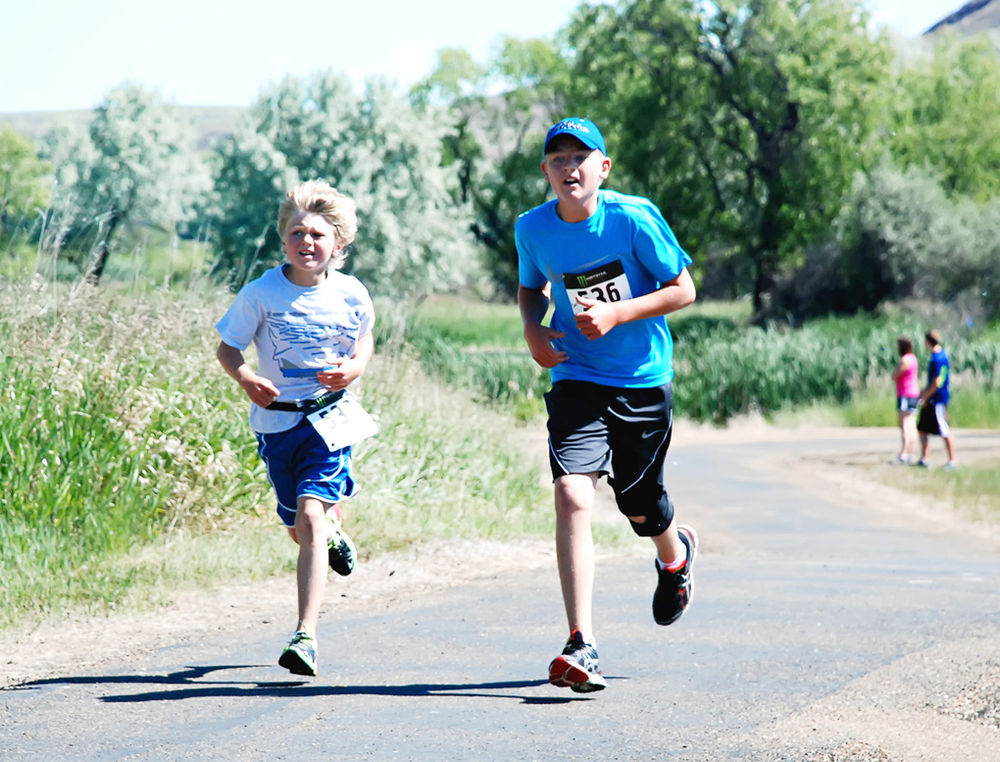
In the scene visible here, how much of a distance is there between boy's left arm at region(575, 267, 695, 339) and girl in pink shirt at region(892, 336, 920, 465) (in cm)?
1514

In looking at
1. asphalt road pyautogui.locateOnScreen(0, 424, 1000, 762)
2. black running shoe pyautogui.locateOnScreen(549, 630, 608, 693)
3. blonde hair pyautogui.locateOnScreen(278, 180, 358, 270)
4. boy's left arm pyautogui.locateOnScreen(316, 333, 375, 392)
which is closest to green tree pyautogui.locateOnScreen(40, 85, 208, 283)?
asphalt road pyautogui.locateOnScreen(0, 424, 1000, 762)

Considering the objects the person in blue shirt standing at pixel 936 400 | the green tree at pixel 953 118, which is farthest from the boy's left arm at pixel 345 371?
the green tree at pixel 953 118

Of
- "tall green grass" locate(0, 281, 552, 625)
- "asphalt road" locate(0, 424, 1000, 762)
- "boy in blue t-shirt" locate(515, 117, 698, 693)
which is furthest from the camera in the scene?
"tall green grass" locate(0, 281, 552, 625)

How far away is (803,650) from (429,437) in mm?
6196

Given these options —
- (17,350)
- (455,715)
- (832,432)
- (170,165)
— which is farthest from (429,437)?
(170,165)

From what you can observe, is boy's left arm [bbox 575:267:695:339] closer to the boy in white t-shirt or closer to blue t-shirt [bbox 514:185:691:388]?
blue t-shirt [bbox 514:185:691:388]

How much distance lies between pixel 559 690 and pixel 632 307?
1342mm

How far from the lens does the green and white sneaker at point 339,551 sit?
5457 millimetres

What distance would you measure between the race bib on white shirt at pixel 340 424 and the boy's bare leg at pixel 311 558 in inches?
9.5

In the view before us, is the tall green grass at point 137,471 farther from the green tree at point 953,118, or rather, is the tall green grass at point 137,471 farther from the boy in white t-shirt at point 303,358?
the green tree at point 953,118

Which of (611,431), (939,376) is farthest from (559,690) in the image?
(939,376)

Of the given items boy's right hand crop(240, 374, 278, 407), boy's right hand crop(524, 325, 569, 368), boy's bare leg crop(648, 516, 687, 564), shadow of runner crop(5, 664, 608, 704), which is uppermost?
boy's right hand crop(524, 325, 569, 368)

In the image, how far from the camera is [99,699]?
4.55 metres

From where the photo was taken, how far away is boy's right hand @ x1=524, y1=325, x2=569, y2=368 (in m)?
4.81
